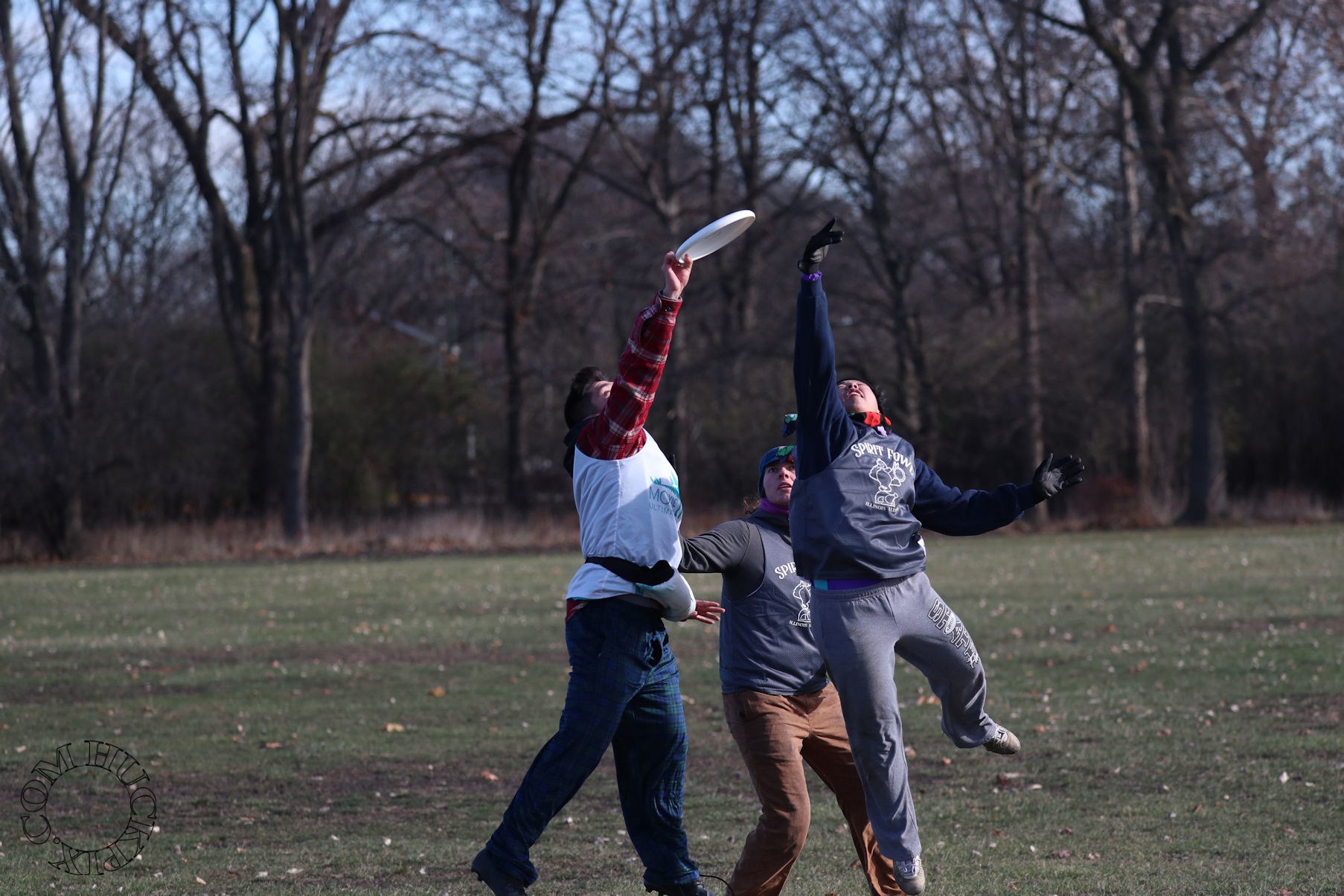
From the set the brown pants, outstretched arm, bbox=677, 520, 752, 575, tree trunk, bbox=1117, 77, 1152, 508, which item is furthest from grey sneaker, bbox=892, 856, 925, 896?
tree trunk, bbox=1117, 77, 1152, 508

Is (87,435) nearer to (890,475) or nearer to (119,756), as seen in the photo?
(119,756)

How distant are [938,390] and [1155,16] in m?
9.36

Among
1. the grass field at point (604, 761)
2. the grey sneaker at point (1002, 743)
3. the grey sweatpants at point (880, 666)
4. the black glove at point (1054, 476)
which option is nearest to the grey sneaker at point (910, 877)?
the grey sweatpants at point (880, 666)

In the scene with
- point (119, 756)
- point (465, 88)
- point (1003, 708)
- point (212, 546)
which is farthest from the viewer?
point (465, 88)

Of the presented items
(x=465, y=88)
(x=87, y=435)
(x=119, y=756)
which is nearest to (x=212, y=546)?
(x=87, y=435)

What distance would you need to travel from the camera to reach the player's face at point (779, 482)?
4.81m

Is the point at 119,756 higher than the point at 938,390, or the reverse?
the point at 938,390

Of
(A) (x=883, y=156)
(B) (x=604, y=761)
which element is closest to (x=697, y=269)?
(A) (x=883, y=156)

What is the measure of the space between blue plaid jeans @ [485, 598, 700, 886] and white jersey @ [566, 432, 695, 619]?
0.08 m

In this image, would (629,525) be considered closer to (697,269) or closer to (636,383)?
(636,383)

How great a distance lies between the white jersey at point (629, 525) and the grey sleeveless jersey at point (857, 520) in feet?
1.34

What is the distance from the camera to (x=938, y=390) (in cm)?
3195

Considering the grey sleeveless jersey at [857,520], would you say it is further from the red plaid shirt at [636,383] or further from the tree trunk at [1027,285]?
the tree trunk at [1027,285]

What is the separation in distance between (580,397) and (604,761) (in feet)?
12.8
